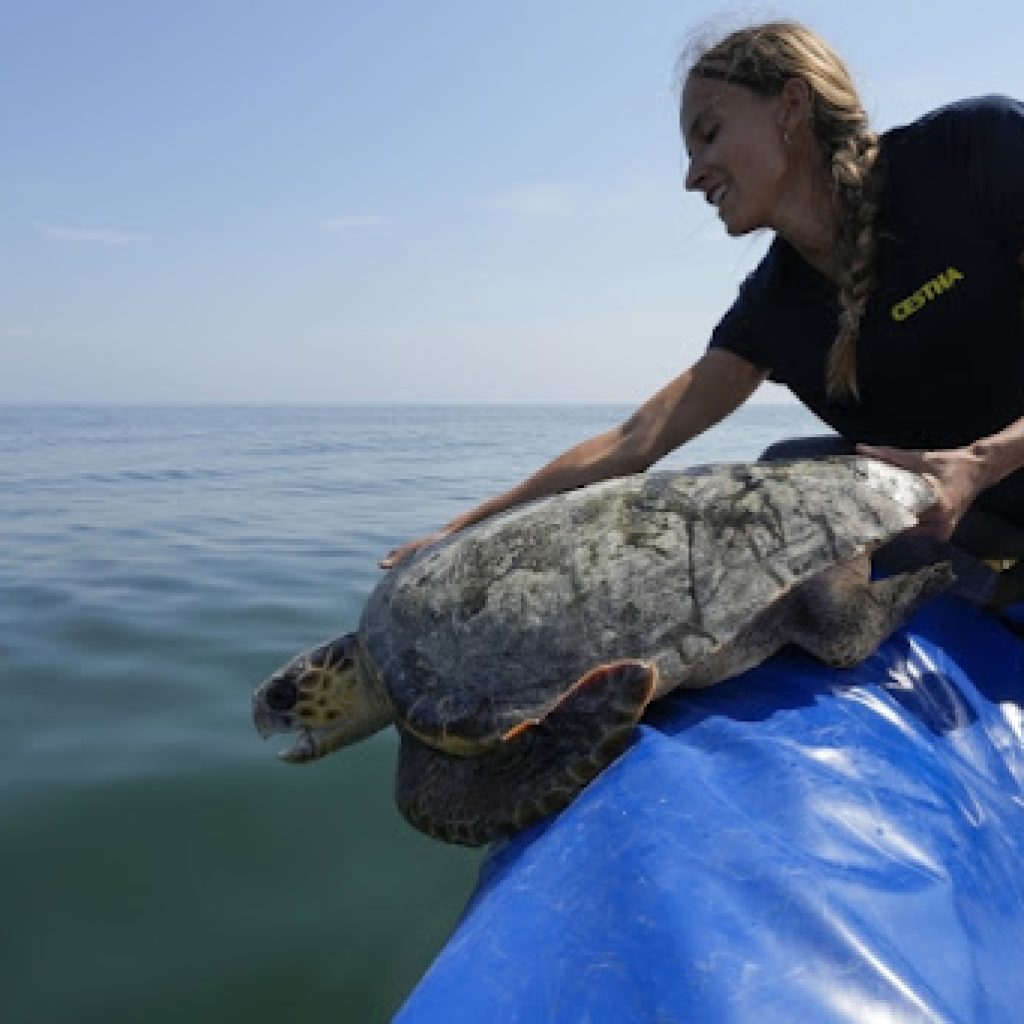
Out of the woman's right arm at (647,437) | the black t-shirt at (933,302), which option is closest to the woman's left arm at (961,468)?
the black t-shirt at (933,302)

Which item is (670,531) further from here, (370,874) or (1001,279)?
(370,874)

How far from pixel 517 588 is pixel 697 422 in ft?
3.90

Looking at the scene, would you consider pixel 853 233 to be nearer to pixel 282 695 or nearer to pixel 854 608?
pixel 854 608

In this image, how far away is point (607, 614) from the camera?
2.22 metres

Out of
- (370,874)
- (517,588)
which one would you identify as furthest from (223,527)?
(517,588)

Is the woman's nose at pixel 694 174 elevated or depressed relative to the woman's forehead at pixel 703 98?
depressed

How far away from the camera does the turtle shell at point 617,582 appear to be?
7.14 feet

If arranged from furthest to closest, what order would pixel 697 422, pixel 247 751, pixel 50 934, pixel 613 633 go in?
1. pixel 247 751
2. pixel 697 422
3. pixel 50 934
4. pixel 613 633

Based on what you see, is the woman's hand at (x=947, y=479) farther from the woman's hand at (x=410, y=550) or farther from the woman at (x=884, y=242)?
the woman's hand at (x=410, y=550)

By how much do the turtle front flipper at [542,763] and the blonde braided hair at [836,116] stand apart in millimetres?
1448

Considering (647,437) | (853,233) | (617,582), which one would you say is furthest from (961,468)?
(647,437)

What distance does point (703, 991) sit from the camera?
1166 millimetres

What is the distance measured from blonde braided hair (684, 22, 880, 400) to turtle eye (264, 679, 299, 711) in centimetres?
209

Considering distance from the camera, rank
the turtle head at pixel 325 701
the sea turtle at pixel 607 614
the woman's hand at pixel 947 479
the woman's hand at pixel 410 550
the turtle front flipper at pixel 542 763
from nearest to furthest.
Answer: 1. the turtle front flipper at pixel 542 763
2. the sea turtle at pixel 607 614
3. the woman's hand at pixel 947 479
4. the turtle head at pixel 325 701
5. the woman's hand at pixel 410 550
